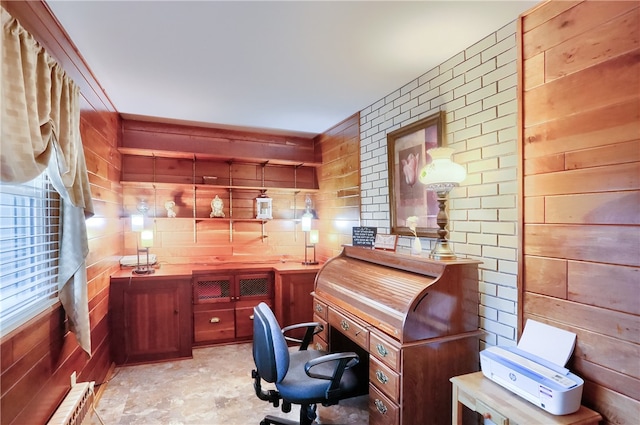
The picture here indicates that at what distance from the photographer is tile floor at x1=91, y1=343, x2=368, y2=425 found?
232 cm

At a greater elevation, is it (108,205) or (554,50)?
(554,50)

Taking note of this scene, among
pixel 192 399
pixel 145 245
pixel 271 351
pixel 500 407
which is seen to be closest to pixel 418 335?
pixel 500 407

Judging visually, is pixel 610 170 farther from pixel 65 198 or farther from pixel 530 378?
pixel 65 198

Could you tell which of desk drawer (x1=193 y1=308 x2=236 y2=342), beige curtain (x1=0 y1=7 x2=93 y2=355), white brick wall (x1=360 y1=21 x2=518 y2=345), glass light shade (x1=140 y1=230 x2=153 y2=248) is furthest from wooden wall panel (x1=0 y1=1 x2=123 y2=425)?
white brick wall (x1=360 y1=21 x2=518 y2=345)

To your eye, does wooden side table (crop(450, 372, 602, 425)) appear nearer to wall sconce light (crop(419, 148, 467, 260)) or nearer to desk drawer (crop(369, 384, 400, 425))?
desk drawer (crop(369, 384, 400, 425))

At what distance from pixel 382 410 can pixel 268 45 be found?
2.28 metres

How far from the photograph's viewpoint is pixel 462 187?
2.15 m

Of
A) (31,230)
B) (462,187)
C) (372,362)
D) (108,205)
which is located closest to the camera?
(31,230)

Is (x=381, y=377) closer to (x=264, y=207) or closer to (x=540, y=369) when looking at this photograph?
(x=540, y=369)

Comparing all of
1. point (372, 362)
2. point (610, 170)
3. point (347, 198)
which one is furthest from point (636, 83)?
point (347, 198)

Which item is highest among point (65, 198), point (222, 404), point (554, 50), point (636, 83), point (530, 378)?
point (554, 50)

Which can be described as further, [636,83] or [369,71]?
[369,71]

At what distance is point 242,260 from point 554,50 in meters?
3.62

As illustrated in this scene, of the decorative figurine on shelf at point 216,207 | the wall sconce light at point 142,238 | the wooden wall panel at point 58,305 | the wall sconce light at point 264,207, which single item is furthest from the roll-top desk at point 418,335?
the decorative figurine on shelf at point 216,207
